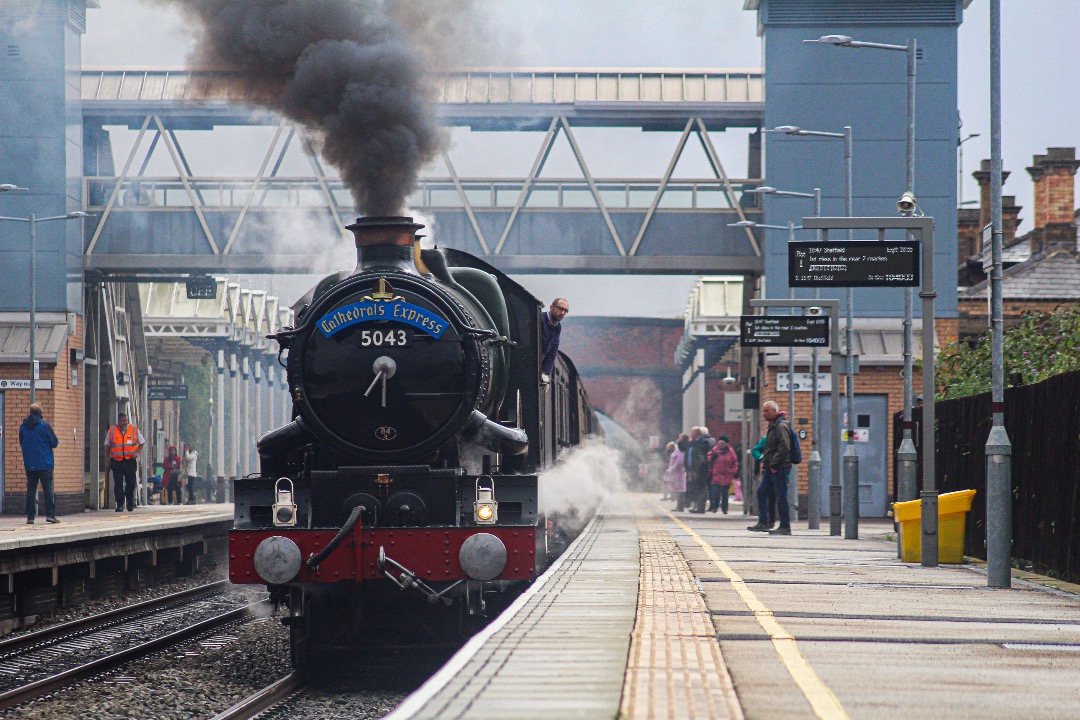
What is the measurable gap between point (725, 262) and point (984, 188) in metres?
26.2

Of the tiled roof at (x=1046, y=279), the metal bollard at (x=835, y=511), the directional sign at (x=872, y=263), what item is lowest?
the metal bollard at (x=835, y=511)

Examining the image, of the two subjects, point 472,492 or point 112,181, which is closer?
point 472,492

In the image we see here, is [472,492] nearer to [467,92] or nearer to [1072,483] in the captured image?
[1072,483]

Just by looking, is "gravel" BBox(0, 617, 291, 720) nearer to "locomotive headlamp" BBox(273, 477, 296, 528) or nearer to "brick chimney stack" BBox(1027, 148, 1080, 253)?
"locomotive headlamp" BBox(273, 477, 296, 528)

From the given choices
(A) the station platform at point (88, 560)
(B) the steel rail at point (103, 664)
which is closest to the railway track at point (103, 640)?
(B) the steel rail at point (103, 664)

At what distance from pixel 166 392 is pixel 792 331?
63.3 ft

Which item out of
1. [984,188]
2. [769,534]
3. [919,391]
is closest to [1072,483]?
[769,534]

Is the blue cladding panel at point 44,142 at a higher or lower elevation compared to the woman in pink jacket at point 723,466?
higher

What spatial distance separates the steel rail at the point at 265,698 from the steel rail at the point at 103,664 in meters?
1.17

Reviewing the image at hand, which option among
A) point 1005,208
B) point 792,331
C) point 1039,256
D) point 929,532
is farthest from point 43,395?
point 1005,208

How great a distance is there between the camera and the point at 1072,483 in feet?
38.4

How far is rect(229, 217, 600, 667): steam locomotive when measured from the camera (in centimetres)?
961

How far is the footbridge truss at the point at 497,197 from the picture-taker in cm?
2820

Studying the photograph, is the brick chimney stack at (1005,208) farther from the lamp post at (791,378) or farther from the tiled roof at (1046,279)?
the lamp post at (791,378)
